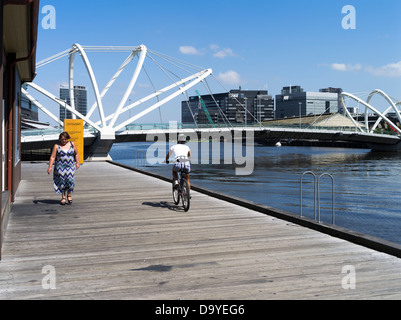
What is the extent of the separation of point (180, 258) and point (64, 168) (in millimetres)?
6097

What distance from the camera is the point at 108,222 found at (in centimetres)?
998

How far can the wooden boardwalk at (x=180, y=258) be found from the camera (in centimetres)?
542

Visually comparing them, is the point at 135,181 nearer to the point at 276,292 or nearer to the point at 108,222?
the point at 108,222

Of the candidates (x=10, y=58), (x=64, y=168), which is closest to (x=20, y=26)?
(x=10, y=58)

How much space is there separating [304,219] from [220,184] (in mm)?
22298

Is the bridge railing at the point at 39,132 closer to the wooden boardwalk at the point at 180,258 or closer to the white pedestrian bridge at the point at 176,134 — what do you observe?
the white pedestrian bridge at the point at 176,134

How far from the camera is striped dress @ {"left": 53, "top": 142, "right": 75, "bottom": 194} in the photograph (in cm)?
1188

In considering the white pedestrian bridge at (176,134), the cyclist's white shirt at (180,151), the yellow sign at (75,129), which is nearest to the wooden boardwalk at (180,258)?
the cyclist's white shirt at (180,151)

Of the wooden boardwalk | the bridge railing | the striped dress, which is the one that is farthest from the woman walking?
the bridge railing

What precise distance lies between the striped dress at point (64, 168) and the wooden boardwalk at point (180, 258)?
0.84 m

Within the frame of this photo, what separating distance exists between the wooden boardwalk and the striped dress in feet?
2.77

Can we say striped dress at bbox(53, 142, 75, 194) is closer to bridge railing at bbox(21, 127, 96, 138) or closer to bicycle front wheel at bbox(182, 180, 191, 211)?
bicycle front wheel at bbox(182, 180, 191, 211)

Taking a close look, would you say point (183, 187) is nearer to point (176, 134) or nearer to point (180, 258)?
point (180, 258)
